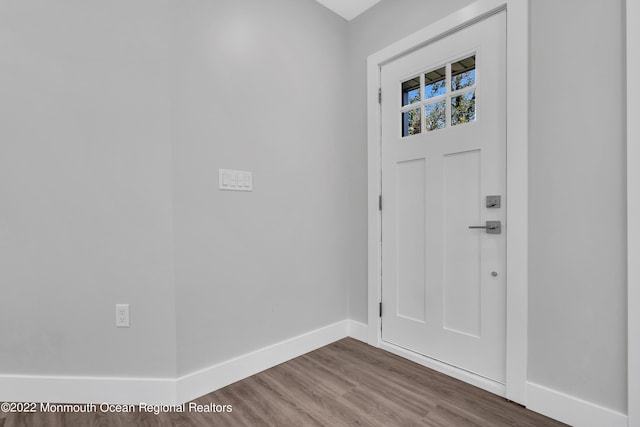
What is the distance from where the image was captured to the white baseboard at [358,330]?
2.44 meters

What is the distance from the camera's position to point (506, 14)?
167 centimetres

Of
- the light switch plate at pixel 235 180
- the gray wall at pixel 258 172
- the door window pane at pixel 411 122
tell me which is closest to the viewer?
the gray wall at pixel 258 172

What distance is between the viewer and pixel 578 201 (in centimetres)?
145

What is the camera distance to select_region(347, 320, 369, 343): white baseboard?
2.44 metres

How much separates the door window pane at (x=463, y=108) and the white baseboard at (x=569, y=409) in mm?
1484

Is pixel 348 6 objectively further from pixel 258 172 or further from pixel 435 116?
pixel 258 172

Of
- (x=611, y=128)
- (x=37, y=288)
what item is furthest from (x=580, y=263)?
(x=37, y=288)

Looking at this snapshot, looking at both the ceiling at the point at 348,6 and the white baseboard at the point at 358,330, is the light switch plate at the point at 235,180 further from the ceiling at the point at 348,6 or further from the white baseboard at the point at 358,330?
the ceiling at the point at 348,6

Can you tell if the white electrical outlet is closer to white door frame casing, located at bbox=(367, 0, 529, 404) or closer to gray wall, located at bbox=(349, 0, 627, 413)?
white door frame casing, located at bbox=(367, 0, 529, 404)

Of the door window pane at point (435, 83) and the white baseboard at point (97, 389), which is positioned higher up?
the door window pane at point (435, 83)

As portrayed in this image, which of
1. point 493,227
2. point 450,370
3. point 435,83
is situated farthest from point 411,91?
point 450,370

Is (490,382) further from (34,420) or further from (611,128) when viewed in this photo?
(34,420)

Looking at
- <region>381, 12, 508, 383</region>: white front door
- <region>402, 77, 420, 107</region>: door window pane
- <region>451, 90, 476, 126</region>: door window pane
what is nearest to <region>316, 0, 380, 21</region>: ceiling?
<region>381, 12, 508, 383</region>: white front door
